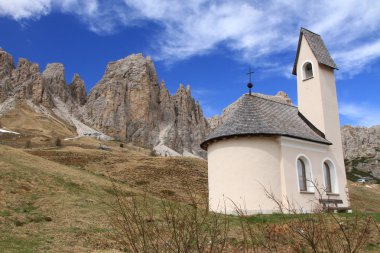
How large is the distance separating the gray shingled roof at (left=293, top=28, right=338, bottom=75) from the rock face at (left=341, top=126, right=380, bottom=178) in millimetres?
114462

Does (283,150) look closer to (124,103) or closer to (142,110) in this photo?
(142,110)

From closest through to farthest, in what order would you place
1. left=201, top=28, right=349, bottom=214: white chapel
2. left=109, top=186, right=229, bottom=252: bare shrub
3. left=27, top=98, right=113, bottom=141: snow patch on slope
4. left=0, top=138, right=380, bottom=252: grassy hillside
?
1. left=109, top=186, right=229, bottom=252: bare shrub
2. left=0, top=138, right=380, bottom=252: grassy hillside
3. left=201, top=28, right=349, bottom=214: white chapel
4. left=27, top=98, right=113, bottom=141: snow patch on slope

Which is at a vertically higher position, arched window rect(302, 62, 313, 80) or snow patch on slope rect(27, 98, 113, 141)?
snow patch on slope rect(27, 98, 113, 141)

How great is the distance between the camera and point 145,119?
555ft

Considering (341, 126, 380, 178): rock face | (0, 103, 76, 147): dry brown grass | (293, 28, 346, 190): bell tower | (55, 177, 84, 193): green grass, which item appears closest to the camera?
(55, 177, 84, 193): green grass

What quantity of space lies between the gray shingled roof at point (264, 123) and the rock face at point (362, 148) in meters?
118

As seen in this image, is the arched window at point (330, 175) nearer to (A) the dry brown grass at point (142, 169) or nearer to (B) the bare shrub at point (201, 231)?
(A) the dry brown grass at point (142, 169)

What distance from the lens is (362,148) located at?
496 feet

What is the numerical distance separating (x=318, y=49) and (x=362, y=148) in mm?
134678

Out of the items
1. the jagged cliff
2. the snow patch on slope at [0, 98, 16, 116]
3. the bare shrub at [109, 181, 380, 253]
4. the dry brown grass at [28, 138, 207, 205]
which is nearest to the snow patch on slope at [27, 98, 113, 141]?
the jagged cliff

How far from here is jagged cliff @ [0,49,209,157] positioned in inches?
6033

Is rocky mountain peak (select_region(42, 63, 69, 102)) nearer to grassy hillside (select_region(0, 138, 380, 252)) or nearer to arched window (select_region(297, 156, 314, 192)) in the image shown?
grassy hillside (select_region(0, 138, 380, 252))

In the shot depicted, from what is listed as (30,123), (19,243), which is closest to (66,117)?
(30,123)

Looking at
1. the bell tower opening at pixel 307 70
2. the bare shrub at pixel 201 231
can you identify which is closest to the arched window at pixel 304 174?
the bell tower opening at pixel 307 70
